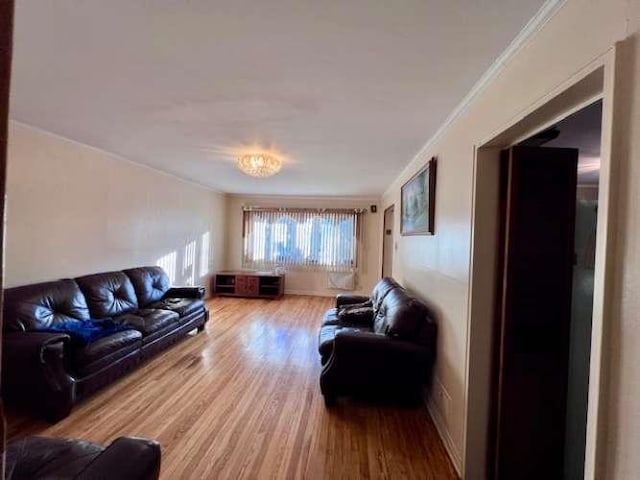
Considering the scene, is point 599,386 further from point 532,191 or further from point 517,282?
point 532,191

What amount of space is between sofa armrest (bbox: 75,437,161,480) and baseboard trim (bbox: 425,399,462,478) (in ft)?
5.44

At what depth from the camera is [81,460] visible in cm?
134

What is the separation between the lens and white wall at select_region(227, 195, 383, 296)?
23.8 feet

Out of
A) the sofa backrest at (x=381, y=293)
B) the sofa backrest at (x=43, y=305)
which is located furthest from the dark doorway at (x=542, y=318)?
the sofa backrest at (x=43, y=305)

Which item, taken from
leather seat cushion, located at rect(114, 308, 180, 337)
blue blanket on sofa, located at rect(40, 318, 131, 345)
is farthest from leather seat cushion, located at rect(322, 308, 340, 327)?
blue blanket on sofa, located at rect(40, 318, 131, 345)

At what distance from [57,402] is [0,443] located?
2.46 metres

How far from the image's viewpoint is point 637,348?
2.79ft

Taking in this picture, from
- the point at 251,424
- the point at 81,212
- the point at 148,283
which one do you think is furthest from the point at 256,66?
the point at 148,283

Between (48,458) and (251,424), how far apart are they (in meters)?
1.26

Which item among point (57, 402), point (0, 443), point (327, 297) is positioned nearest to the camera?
point (0, 443)

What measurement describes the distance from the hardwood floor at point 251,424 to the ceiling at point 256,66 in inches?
87.3

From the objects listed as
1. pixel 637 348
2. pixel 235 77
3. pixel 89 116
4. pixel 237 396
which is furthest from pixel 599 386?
pixel 89 116

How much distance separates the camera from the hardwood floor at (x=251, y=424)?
1972mm

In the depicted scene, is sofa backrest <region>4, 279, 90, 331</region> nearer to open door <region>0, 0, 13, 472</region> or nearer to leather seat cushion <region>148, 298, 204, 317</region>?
leather seat cushion <region>148, 298, 204, 317</region>
